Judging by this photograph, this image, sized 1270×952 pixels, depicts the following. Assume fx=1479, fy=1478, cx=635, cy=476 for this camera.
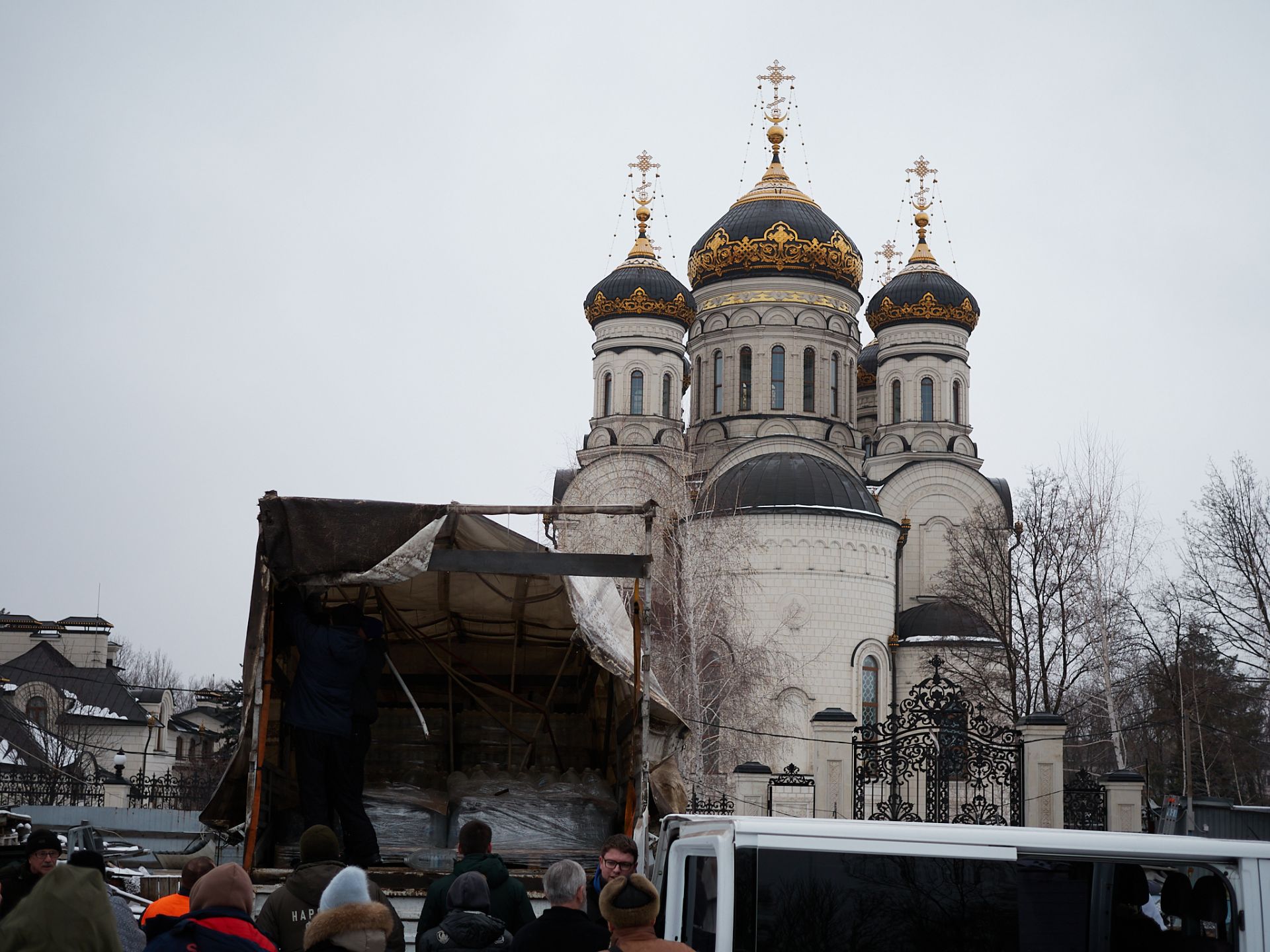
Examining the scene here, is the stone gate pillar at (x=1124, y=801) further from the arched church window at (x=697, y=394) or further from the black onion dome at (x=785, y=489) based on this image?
the arched church window at (x=697, y=394)

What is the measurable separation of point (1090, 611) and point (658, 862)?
2195 centimetres

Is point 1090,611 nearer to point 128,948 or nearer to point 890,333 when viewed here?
point 890,333

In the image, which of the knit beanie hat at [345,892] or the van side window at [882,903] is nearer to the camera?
the knit beanie hat at [345,892]

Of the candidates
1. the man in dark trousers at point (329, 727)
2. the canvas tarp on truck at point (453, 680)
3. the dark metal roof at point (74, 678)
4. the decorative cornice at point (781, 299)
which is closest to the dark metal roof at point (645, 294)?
the decorative cornice at point (781, 299)

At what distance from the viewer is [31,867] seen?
5.40m

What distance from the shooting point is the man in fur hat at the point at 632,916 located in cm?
409

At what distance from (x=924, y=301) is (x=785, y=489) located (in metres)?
9.40

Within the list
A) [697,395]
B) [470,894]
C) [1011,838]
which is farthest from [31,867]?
[697,395]

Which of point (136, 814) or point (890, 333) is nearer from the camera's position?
point (136, 814)

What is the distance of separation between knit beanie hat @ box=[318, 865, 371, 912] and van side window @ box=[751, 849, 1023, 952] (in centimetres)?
144

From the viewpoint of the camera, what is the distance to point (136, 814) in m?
20.4

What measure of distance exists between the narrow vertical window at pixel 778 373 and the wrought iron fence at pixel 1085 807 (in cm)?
1916

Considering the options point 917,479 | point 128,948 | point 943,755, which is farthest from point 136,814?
point 917,479

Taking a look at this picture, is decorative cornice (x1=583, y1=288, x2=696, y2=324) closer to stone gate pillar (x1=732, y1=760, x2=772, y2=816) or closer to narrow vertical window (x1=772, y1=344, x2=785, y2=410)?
narrow vertical window (x1=772, y1=344, x2=785, y2=410)
